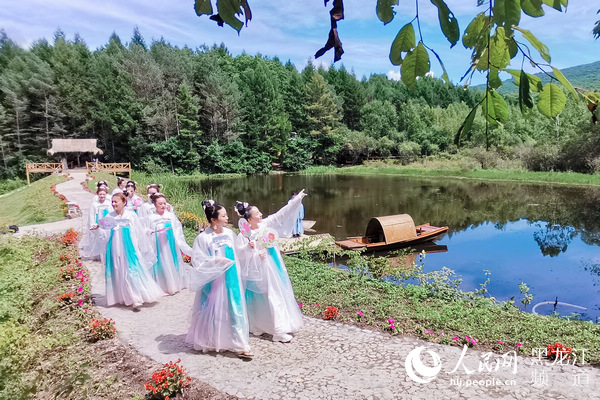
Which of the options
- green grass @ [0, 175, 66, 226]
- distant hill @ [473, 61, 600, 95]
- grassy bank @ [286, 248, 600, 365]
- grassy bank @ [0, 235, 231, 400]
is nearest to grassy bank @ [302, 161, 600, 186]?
grassy bank @ [286, 248, 600, 365]

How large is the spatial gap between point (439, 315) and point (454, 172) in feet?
102

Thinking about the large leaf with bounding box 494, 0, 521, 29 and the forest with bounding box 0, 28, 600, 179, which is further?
the forest with bounding box 0, 28, 600, 179

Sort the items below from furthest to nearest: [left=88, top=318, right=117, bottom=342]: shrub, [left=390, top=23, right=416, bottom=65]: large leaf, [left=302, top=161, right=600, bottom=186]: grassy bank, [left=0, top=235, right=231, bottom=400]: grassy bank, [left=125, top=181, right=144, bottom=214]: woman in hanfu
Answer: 1. [left=302, top=161, right=600, bottom=186]: grassy bank
2. [left=125, top=181, right=144, bottom=214]: woman in hanfu
3. [left=88, top=318, right=117, bottom=342]: shrub
4. [left=0, top=235, right=231, bottom=400]: grassy bank
5. [left=390, top=23, right=416, bottom=65]: large leaf

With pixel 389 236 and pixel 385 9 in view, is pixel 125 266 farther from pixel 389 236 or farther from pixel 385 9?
pixel 389 236

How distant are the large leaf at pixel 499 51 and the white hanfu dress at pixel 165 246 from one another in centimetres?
597

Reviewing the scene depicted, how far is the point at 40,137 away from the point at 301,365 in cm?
4017

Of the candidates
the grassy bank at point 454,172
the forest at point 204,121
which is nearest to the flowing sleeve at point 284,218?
the grassy bank at point 454,172

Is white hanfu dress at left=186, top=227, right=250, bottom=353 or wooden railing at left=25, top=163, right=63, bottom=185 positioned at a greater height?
wooden railing at left=25, top=163, right=63, bottom=185

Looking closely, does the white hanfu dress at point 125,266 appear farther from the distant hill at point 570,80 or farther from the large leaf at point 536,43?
the large leaf at point 536,43

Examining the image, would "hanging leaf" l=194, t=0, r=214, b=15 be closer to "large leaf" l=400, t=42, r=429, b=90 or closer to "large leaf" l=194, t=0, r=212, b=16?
"large leaf" l=194, t=0, r=212, b=16

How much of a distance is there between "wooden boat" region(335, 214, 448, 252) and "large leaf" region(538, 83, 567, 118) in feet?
34.6

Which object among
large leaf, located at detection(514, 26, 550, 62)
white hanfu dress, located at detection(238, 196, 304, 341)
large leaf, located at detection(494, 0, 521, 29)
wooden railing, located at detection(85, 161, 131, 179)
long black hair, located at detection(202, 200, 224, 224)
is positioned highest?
large leaf, located at detection(494, 0, 521, 29)

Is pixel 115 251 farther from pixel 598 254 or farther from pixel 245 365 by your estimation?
pixel 598 254

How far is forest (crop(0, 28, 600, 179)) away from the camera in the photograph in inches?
1363
